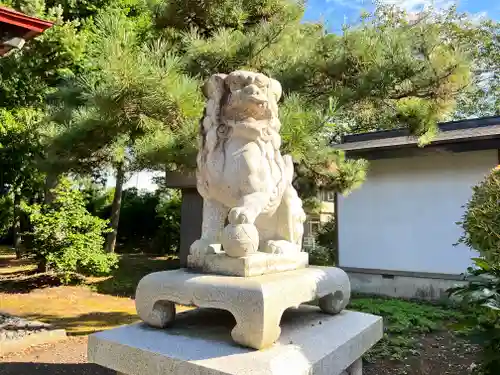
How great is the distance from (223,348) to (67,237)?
667 centimetres

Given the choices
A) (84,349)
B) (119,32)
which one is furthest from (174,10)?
(84,349)

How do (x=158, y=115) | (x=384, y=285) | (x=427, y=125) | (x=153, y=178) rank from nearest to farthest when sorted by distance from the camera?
(x=158, y=115), (x=427, y=125), (x=384, y=285), (x=153, y=178)

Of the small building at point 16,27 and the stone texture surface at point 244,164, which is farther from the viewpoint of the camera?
the small building at point 16,27

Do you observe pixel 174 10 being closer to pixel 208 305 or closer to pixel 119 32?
pixel 119 32

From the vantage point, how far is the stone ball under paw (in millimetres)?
2035

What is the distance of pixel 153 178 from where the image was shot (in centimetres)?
1577

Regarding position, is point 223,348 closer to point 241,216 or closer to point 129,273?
point 241,216

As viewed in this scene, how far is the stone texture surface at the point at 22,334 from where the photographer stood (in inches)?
169

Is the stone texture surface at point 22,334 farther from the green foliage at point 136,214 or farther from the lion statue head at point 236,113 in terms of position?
the green foliage at point 136,214

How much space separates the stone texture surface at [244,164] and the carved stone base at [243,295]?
9.2 inches

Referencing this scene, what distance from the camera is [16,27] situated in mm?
4043

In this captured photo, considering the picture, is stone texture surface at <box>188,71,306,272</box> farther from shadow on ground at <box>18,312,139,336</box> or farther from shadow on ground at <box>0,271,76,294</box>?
shadow on ground at <box>0,271,76,294</box>

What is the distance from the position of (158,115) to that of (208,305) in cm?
246

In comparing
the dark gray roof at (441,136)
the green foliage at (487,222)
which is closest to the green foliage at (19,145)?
the green foliage at (487,222)
